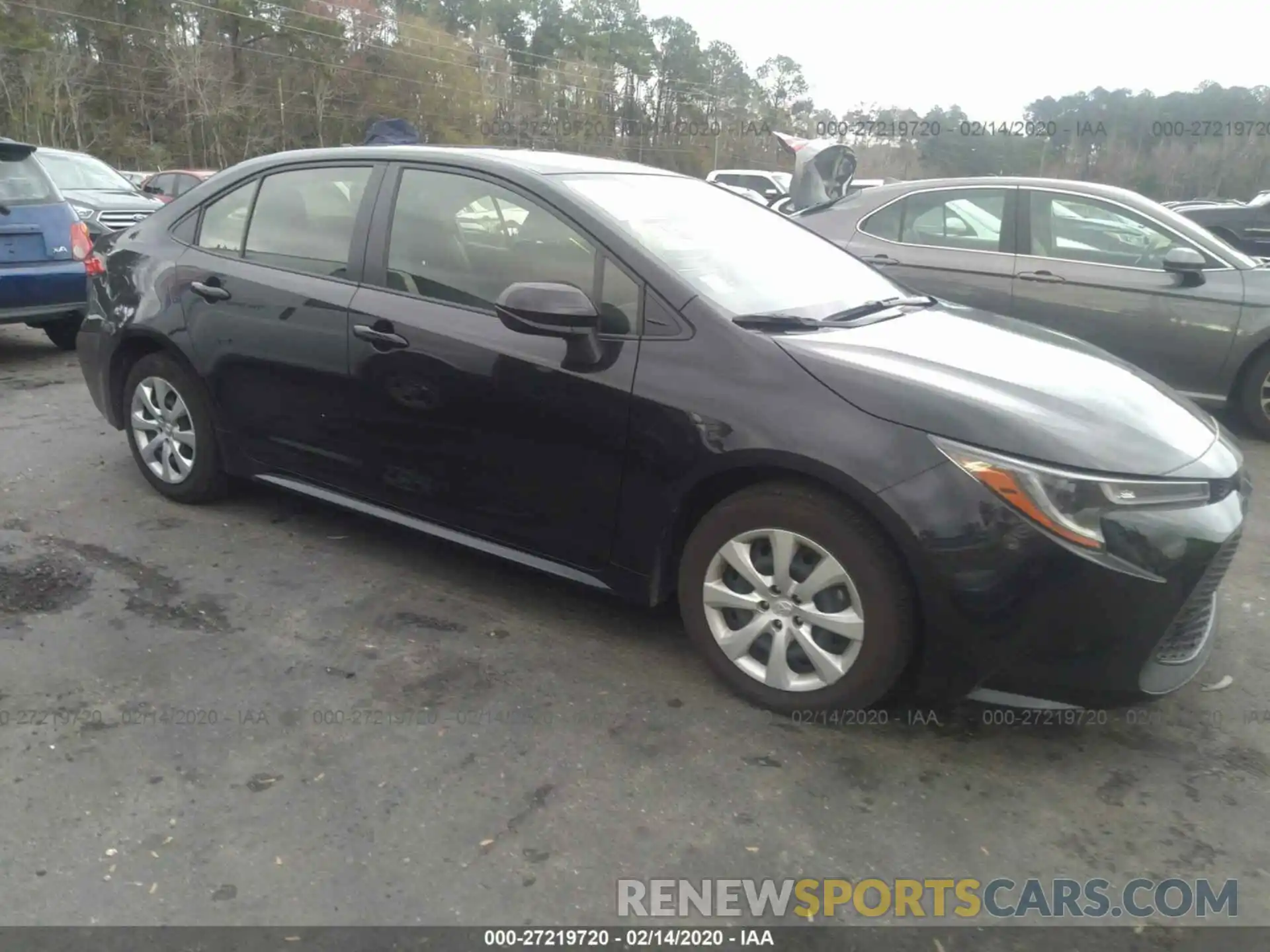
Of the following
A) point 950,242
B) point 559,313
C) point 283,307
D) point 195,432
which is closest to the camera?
point 559,313

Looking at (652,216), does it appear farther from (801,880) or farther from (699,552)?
(801,880)

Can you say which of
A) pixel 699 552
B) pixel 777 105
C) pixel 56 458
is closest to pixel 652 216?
pixel 699 552

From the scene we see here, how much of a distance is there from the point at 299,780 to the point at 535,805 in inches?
25.5

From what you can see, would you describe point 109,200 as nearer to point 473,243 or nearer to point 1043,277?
point 473,243

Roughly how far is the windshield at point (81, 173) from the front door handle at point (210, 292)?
809 cm

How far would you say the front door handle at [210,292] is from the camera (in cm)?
Answer: 416

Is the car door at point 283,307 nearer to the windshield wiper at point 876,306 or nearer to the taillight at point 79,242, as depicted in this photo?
the windshield wiper at point 876,306

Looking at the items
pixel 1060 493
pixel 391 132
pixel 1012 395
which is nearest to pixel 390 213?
pixel 1012 395

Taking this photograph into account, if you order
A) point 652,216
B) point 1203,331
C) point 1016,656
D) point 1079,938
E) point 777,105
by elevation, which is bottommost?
point 1079,938

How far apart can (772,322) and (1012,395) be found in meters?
0.75

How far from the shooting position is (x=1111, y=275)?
20.6 feet

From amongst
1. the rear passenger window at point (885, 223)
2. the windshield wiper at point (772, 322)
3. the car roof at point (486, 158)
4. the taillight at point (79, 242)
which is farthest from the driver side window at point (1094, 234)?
the taillight at point (79, 242)

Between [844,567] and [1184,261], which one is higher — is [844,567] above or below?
below

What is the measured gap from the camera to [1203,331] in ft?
20.3
